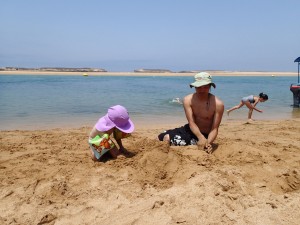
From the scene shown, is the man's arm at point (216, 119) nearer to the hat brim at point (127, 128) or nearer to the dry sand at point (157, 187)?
the dry sand at point (157, 187)

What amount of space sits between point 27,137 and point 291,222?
4764 mm

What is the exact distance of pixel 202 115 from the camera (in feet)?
14.1

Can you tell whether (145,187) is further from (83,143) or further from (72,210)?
(83,143)

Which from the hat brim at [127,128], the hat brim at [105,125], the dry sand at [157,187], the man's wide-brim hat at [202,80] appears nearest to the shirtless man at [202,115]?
the man's wide-brim hat at [202,80]

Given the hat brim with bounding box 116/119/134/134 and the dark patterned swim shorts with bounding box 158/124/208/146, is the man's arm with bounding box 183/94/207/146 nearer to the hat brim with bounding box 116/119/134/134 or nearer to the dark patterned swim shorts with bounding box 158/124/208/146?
the dark patterned swim shorts with bounding box 158/124/208/146

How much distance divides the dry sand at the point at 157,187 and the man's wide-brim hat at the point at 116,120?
1.33ft

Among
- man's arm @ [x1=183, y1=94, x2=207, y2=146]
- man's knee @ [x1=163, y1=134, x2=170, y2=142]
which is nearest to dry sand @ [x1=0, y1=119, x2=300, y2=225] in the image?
man's arm @ [x1=183, y1=94, x2=207, y2=146]

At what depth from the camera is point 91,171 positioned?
11.6 feet

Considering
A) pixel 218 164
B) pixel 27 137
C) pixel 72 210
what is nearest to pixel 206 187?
pixel 218 164

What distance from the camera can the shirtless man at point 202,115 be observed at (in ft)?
13.4

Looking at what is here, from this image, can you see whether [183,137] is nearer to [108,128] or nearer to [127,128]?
[127,128]

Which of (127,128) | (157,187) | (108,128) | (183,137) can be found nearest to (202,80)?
(183,137)

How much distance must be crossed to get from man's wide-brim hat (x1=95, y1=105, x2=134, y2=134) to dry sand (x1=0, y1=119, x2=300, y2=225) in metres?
0.41

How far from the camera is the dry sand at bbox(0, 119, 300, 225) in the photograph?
102 inches
